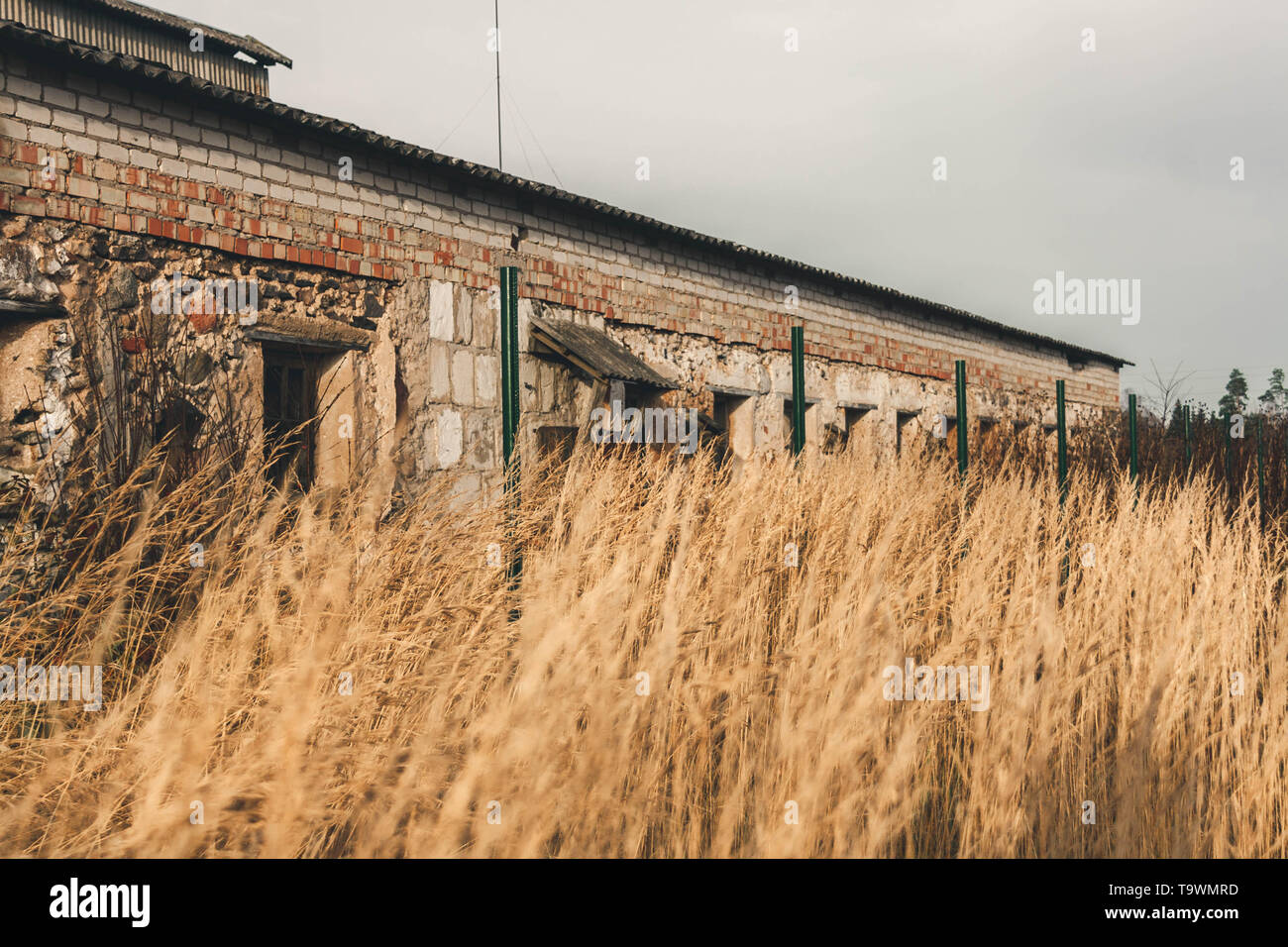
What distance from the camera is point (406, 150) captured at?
680 cm

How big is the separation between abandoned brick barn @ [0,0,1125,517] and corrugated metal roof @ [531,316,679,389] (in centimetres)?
3

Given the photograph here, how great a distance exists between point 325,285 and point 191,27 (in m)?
11.4

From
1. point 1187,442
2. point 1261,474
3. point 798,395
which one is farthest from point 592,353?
point 1261,474

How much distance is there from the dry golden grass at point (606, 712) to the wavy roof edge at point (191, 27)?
13302 mm

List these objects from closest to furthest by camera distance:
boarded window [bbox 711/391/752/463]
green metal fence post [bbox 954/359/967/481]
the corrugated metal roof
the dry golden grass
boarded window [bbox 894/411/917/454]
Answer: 1. the dry golden grass
2. green metal fence post [bbox 954/359/967/481]
3. the corrugated metal roof
4. boarded window [bbox 711/391/752/463]
5. boarded window [bbox 894/411/917/454]

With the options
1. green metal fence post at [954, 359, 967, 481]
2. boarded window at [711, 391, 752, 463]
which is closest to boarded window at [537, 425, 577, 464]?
boarded window at [711, 391, 752, 463]

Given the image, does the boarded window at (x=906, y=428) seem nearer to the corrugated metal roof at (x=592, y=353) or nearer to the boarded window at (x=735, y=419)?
the boarded window at (x=735, y=419)

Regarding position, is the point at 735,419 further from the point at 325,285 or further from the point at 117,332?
the point at 117,332

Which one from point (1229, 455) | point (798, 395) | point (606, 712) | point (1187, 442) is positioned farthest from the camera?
point (1229, 455)

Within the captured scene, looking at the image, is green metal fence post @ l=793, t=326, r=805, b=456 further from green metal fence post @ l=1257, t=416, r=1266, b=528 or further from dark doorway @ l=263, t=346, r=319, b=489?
green metal fence post @ l=1257, t=416, r=1266, b=528

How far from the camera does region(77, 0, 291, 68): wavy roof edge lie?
14.0m

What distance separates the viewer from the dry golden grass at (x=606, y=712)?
2045mm

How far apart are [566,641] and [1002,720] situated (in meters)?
1.30

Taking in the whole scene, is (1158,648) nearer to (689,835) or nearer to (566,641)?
(689,835)
